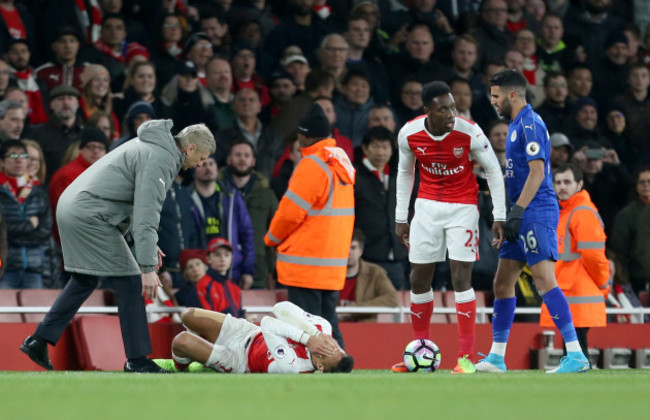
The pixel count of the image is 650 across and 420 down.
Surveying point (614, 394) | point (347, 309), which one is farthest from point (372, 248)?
point (614, 394)

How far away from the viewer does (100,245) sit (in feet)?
31.0

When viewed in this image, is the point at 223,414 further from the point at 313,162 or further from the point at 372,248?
the point at 372,248

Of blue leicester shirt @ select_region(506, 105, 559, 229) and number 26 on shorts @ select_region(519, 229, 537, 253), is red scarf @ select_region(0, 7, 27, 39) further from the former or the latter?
number 26 on shorts @ select_region(519, 229, 537, 253)

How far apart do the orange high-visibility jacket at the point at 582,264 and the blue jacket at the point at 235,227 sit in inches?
126

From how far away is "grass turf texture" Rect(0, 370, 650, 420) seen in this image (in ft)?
18.1

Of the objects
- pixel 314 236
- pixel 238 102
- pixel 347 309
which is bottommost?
pixel 347 309

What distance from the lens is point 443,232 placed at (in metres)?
10.3

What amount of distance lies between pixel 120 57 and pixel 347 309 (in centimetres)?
472

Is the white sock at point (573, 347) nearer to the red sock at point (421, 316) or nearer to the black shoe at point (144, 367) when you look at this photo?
the red sock at point (421, 316)

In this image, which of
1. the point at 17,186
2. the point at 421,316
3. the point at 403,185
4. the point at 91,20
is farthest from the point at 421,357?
the point at 91,20

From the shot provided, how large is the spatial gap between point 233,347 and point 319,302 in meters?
1.51

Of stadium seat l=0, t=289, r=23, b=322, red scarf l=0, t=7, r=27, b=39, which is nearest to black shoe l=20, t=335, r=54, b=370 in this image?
stadium seat l=0, t=289, r=23, b=322

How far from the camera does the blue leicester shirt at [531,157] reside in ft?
32.1

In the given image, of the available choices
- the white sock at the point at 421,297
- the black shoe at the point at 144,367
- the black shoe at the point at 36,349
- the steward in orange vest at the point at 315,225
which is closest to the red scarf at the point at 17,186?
the steward in orange vest at the point at 315,225
